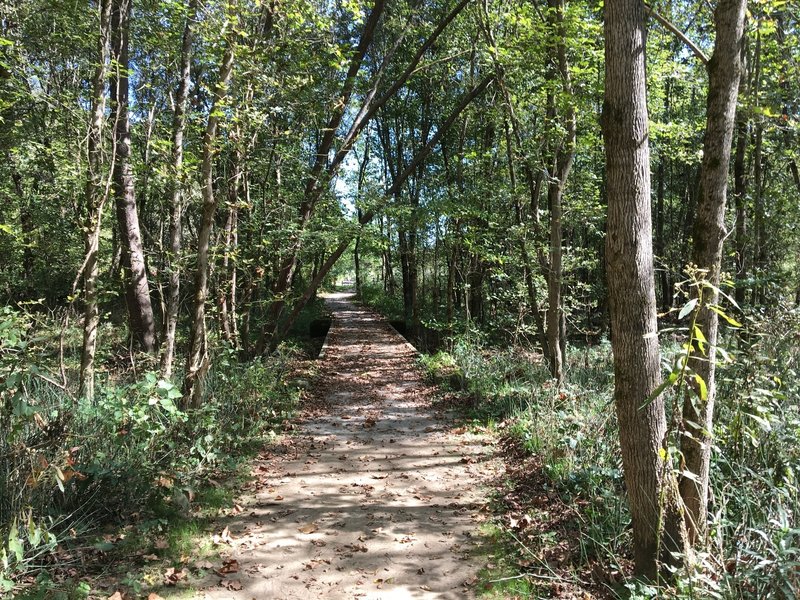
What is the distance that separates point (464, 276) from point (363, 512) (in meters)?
9.58

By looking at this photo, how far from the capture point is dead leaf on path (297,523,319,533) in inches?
170

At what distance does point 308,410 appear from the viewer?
8.33 m

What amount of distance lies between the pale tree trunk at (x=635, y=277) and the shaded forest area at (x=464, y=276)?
1 cm

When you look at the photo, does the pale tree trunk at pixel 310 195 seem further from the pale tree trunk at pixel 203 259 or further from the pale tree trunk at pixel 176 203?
the pale tree trunk at pixel 203 259

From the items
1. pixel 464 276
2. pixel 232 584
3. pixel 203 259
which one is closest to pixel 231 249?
pixel 203 259

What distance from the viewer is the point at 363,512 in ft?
15.5

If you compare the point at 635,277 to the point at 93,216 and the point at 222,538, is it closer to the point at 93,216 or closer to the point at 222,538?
the point at 222,538

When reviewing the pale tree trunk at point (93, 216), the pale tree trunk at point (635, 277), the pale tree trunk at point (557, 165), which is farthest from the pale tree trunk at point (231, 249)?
the pale tree trunk at point (557, 165)

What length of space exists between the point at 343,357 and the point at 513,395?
21.1 ft

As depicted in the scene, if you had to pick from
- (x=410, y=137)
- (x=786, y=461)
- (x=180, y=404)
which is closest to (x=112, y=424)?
(x=180, y=404)

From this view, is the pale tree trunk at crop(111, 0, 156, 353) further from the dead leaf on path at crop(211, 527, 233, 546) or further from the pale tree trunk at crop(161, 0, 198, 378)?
the dead leaf on path at crop(211, 527, 233, 546)

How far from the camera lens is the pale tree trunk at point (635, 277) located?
3.03m

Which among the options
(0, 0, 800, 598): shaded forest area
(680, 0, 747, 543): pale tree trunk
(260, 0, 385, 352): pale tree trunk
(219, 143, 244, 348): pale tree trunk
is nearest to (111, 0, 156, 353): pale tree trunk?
(0, 0, 800, 598): shaded forest area

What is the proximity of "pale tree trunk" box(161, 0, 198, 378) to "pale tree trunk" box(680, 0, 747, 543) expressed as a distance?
514 centimetres
